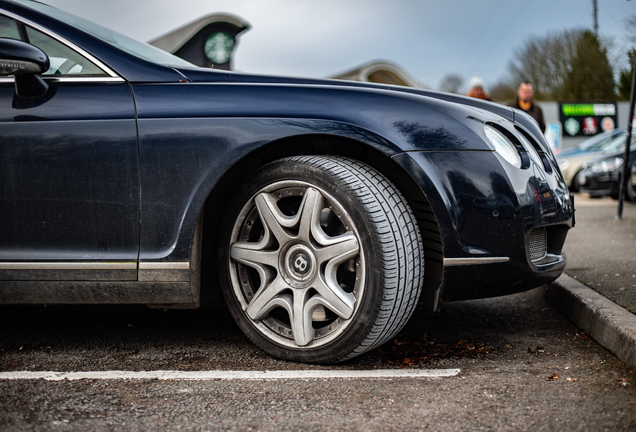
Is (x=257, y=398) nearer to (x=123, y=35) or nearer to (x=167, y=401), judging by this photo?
(x=167, y=401)

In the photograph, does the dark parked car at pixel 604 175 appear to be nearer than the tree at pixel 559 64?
Yes

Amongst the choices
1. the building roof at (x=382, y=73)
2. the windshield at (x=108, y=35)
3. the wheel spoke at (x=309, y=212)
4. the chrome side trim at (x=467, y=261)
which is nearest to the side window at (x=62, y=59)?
the windshield at (x=108, y=35)

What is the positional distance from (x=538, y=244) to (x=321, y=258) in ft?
2.90

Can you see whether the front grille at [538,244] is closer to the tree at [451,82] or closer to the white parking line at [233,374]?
the white parking line at [233,374]

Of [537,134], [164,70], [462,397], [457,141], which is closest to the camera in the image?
[462,397]

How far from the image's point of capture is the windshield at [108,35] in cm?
224

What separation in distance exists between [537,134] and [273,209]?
1.33 metres

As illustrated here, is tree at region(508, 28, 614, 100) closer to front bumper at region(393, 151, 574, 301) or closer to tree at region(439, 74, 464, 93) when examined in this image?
tree at region(439, 74, 464, 93)

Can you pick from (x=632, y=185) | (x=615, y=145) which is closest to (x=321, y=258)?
(x=632, y=185)

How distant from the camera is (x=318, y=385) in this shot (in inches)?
76.4

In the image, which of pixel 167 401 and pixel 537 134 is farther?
pixel 537 134

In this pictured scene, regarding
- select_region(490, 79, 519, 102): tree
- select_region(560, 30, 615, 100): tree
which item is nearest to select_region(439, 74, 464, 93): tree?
select_region(490, 79, 519, 102): tree

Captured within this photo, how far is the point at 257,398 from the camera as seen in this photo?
6.01ft

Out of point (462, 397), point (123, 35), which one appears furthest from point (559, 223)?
point (123, 35)
